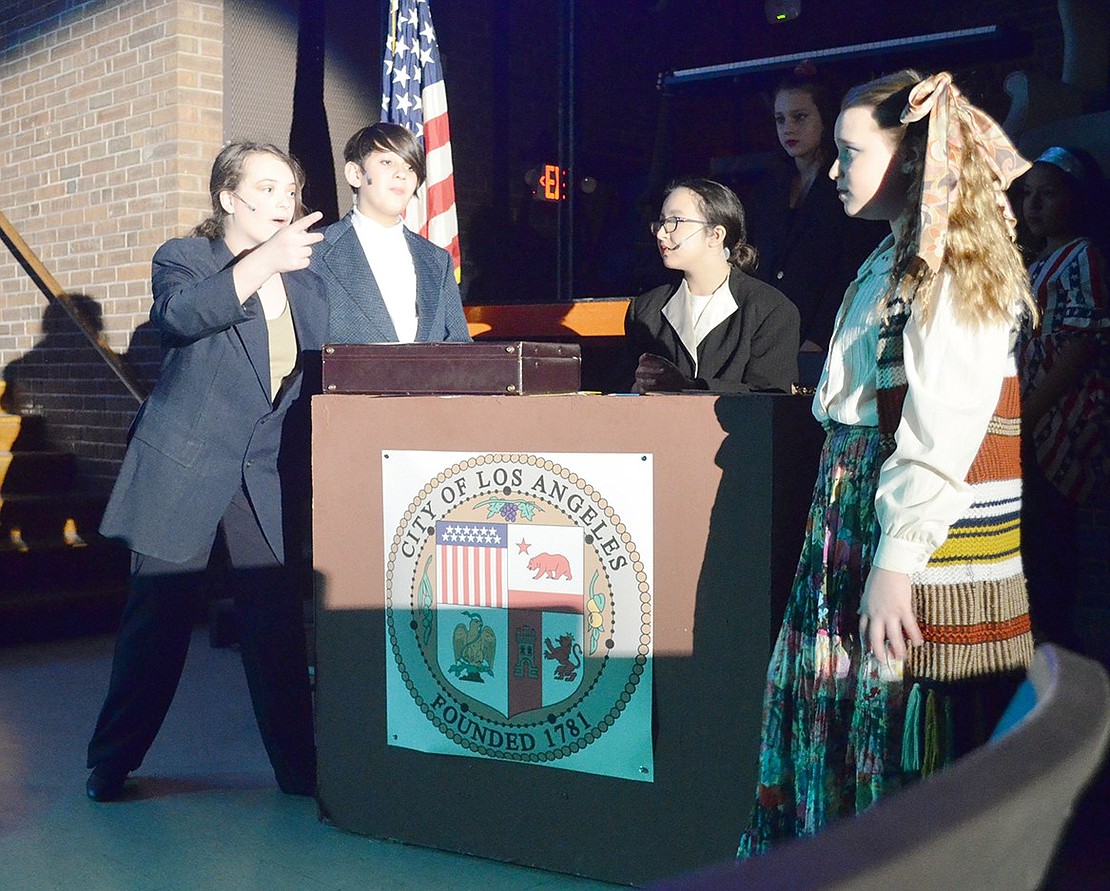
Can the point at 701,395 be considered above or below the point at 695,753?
above

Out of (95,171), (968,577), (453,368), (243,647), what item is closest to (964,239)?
(968,577)

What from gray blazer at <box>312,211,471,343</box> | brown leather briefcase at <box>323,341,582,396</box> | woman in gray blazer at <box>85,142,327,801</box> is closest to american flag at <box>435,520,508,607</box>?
brown leather briefcase at <box>323,341,582,396</box>

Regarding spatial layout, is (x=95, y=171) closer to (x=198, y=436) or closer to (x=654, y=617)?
(x=198, y=436)

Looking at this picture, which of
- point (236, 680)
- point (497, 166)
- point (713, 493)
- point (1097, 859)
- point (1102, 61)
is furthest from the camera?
point (497, 166)

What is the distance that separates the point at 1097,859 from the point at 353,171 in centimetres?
301

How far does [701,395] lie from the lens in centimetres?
230

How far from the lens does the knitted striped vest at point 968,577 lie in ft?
5.73

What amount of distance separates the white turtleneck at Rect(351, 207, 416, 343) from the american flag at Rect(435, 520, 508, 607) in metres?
0.93

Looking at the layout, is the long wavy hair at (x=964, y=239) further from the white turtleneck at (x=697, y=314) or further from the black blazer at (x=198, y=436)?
the black blazer at (x=198, y=436)

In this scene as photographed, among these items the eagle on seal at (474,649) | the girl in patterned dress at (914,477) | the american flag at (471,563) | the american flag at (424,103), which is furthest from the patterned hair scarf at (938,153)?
the american flag at (424,103)

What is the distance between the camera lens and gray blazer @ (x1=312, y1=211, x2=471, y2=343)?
323 centimetres

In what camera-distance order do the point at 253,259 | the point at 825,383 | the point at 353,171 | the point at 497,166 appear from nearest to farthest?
the point at 825,383 → the point at 253,259 → the point at 353,171 → the point at 497,166

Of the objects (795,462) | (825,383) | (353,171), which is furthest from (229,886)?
(353,171)

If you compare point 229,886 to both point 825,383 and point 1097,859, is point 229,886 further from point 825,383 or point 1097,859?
point 1097,859
